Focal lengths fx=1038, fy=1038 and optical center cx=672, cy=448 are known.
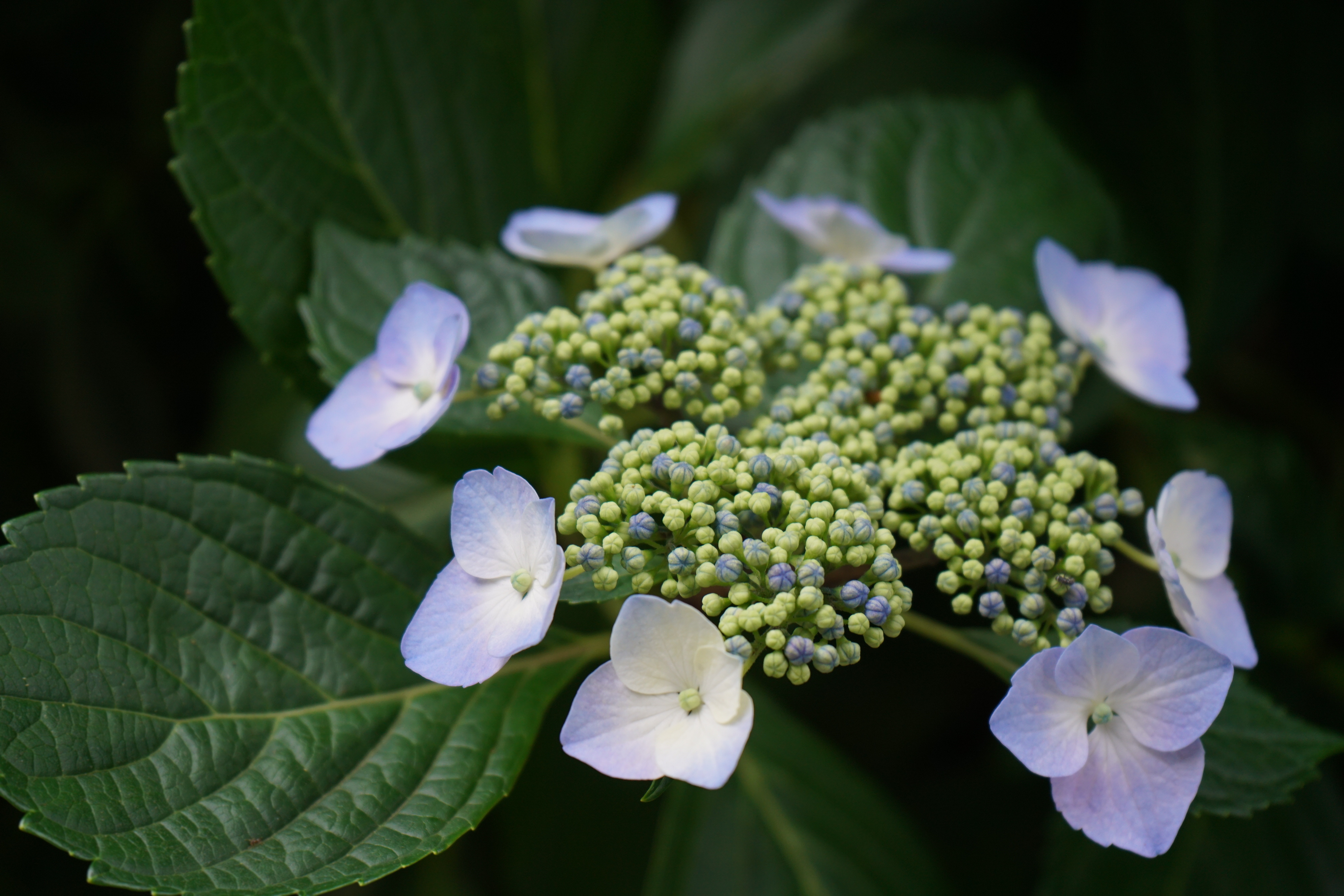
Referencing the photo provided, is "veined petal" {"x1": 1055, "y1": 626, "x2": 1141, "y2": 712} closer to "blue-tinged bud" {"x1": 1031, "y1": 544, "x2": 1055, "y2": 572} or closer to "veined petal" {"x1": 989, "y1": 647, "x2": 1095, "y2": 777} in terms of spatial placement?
"veined petal" {"x1": 989, "y1": 647, "x2": 1095, "y2": 777}

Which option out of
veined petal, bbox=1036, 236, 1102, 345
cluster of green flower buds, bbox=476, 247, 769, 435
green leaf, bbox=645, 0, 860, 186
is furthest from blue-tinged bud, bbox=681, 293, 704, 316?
green leaf, bbox=645, 0, 860, 186

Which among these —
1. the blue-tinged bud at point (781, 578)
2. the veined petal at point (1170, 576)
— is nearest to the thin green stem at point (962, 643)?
the veined petal at point (1170, 576)

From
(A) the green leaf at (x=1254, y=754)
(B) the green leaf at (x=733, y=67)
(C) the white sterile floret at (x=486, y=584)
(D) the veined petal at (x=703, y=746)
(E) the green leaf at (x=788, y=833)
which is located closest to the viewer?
(D) the veined petal at (x=703, y=746)

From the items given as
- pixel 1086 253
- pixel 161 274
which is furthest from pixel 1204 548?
pixel 161 274

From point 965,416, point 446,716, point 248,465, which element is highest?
point 248,465

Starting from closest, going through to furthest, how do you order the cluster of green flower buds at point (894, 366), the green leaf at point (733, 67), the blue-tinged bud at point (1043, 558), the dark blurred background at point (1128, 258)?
the blue-tinged bud at point (1043, 558), the cluster of green flower buds at point (894, 366), the dark blurred background at point (1128, 258), the green leaf at point (733, 67)

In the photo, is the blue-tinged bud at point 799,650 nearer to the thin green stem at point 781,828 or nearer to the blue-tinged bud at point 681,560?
the blue-tinged bud at point 681,560

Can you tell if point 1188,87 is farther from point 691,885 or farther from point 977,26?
point 691,885
